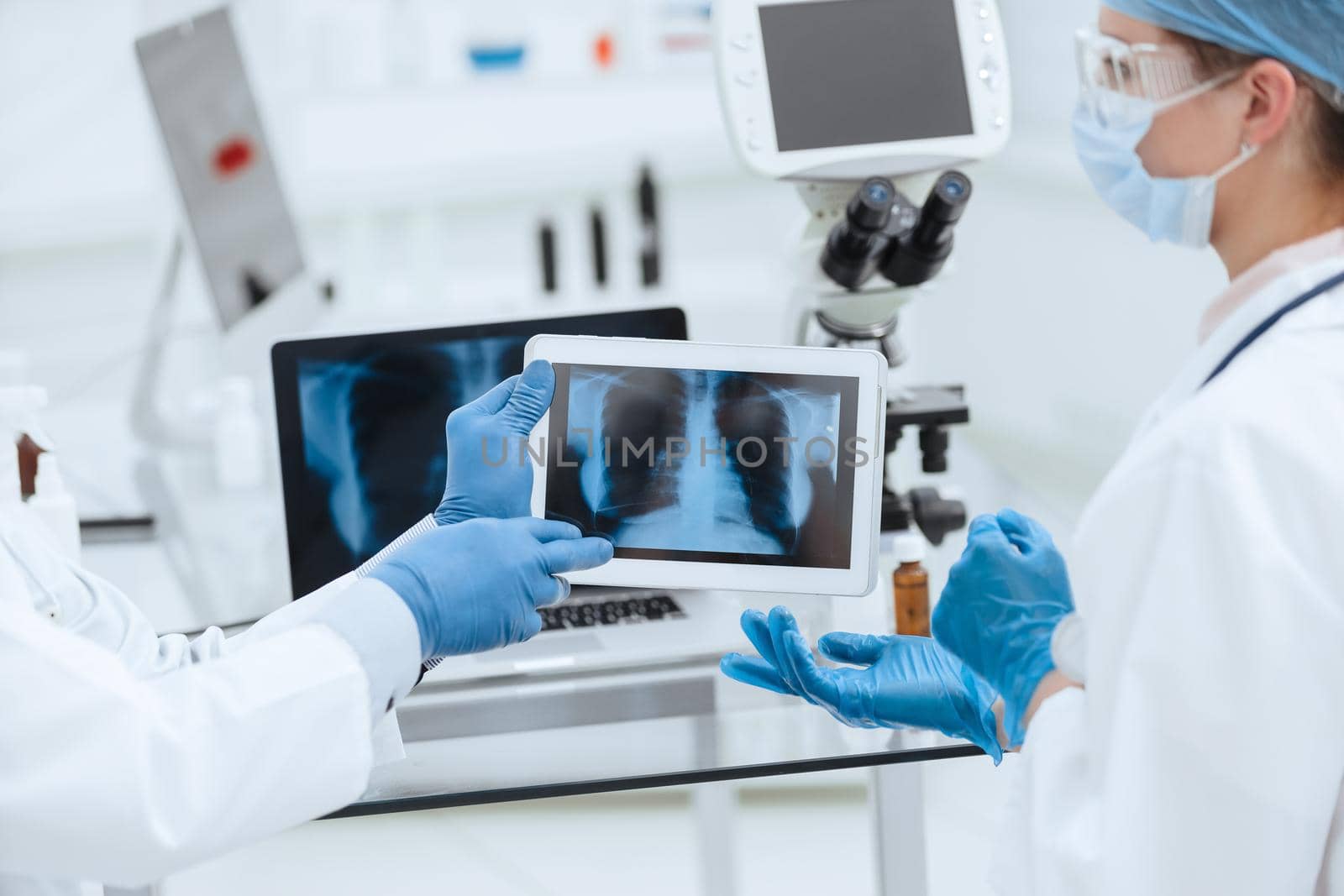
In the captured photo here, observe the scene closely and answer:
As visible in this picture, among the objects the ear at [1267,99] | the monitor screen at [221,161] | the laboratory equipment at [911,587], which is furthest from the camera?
the monitor screen at [221,161]

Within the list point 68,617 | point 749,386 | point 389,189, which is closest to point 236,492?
point 68,617

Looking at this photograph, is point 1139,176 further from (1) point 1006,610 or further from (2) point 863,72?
(2) point 863,72

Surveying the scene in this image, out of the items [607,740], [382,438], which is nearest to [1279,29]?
[607,740]

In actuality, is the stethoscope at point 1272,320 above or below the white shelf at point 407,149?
below

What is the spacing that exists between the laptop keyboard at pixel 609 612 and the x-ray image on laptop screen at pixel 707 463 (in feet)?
0.99

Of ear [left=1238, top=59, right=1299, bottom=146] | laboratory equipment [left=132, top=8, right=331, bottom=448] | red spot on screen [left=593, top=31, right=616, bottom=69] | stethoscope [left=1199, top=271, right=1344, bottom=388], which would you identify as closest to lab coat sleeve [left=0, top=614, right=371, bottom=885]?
stethoscope [left=1199, top=271, right=1344, bottom=388]

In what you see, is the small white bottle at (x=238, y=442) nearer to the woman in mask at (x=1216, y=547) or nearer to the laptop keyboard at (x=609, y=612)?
the laptop keyboard at (x=609, y=612)

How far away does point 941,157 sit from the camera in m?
1.52

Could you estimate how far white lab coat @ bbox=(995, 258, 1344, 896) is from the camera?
84 centimetres

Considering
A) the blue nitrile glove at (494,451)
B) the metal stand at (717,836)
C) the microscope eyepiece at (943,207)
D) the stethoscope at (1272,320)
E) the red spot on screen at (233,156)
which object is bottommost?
the metal stand at (717,836)

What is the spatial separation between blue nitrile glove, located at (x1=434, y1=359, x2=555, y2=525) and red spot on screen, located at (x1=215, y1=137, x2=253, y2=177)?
1.22 m

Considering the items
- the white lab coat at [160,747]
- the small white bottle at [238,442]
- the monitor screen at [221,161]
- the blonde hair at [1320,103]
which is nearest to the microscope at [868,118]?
the blonde hair at [1320,103]

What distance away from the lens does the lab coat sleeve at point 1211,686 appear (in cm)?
84

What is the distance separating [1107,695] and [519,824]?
206 centimetres
